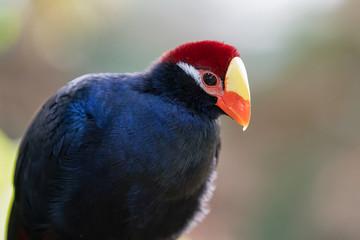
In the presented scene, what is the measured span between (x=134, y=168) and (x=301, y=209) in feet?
9.58

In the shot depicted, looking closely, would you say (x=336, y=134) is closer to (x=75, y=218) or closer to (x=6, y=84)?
(x=75, y=218)

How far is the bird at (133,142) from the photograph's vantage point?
5.38 feet

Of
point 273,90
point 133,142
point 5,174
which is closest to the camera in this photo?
point 133,142

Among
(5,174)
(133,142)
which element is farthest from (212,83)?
(5,174)

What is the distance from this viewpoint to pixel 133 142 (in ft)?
5.34

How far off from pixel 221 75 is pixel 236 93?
99mm

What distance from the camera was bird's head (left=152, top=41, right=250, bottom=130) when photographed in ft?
5.47

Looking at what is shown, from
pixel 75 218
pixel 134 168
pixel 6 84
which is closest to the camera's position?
pixel 134 168

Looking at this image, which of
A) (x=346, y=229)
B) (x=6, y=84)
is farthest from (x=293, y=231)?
(x=6, y=84)

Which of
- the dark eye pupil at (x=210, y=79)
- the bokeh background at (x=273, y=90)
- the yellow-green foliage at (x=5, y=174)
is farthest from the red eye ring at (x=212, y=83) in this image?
the bokeh background at (x=273, y=90)

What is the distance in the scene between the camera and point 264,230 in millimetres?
4148

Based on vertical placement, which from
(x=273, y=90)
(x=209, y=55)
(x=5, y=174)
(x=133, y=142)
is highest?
(x=209, y=55)

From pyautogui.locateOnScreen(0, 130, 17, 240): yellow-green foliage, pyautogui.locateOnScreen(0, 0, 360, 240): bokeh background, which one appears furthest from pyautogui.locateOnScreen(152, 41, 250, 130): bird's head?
pyautogui.locateOnScreen(0, 0, 360, 240): bokeh background

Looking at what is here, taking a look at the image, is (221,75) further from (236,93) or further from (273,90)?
(273,90)
